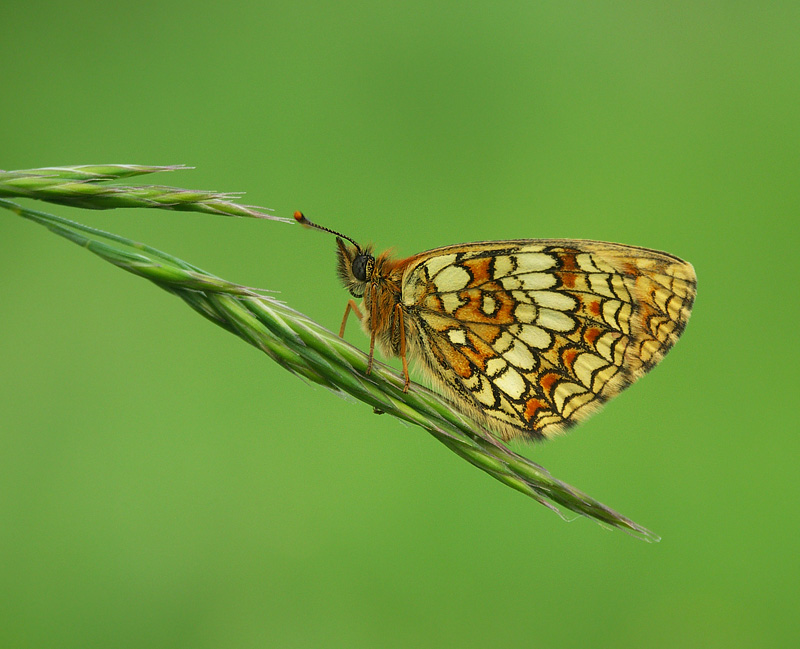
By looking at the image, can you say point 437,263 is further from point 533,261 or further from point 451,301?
point 533,261

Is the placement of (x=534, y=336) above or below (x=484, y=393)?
above

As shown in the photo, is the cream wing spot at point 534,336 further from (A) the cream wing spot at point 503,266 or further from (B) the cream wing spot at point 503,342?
(A) the cream wing spot at point 503,266

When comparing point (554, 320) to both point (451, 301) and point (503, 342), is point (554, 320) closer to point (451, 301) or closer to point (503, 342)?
point (503, 342)

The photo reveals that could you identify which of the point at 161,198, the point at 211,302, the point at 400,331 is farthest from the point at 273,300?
the point at 400,331

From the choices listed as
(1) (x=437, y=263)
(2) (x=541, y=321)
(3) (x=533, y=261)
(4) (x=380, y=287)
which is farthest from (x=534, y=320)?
(4) (x=380, y=287)

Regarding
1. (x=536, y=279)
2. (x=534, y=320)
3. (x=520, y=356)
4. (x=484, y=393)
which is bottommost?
(x=484, y=393)

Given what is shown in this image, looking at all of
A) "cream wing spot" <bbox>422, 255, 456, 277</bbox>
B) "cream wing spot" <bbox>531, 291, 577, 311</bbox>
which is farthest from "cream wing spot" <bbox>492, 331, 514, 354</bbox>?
"cream wing spot" <bbox>422, 255, 456, 277</bbox>

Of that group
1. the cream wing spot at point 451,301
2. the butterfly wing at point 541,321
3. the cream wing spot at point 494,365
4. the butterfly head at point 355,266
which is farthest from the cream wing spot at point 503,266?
the butterfly head at point 355,266
